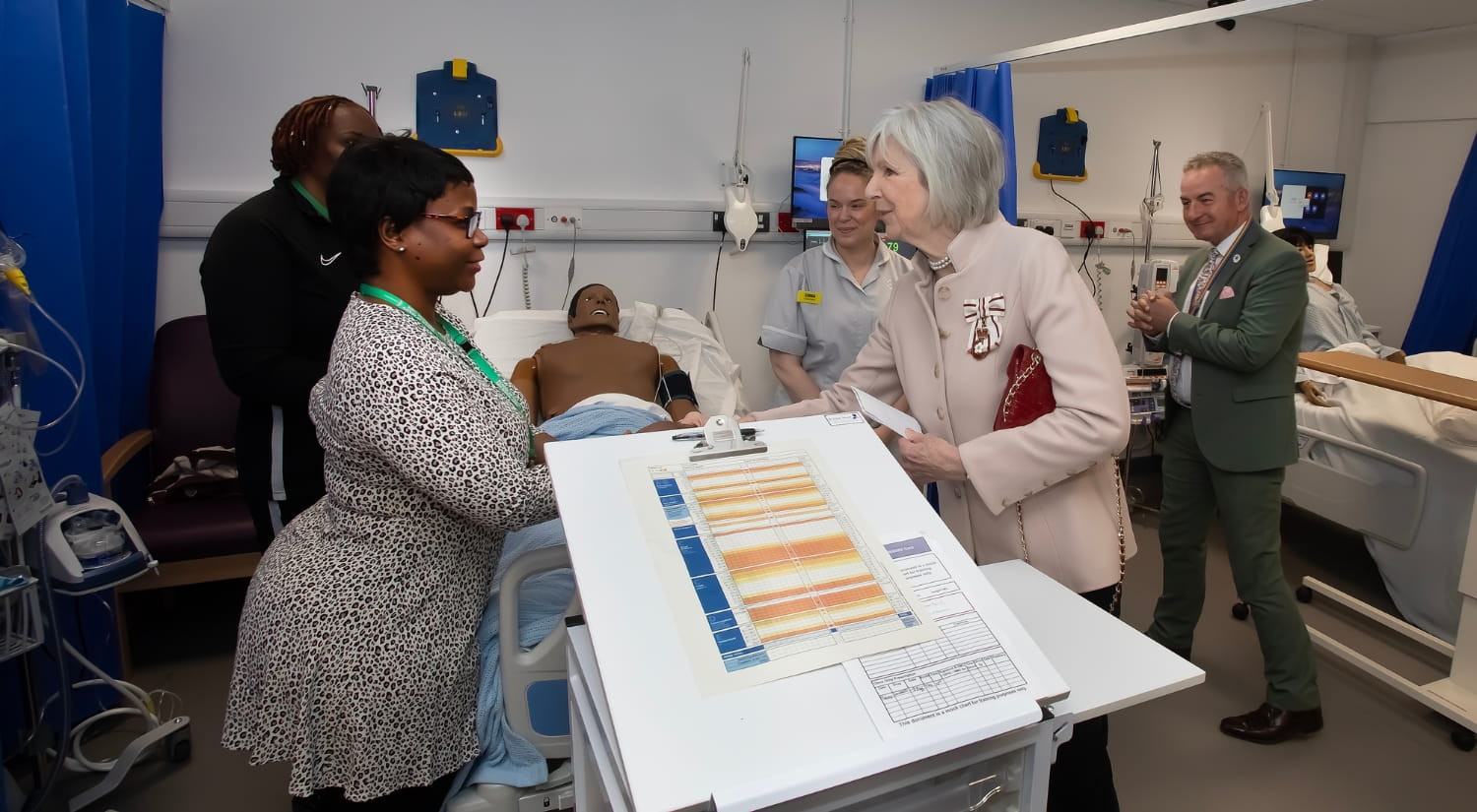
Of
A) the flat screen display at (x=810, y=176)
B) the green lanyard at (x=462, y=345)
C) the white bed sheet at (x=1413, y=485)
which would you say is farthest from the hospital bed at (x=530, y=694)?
the white bed sheet at (x=1413, y=485)

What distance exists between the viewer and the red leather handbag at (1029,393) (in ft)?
4.37

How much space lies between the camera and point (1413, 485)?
296 centimetres

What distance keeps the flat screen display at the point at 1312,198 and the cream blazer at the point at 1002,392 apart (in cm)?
449

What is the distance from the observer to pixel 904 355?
155cm

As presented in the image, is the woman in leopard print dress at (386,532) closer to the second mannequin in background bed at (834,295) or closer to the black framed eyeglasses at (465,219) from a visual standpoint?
the black framed eyeglasses at (465,219)

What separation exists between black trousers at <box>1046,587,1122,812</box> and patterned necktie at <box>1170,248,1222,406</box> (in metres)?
1.43

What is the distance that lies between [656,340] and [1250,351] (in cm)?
203

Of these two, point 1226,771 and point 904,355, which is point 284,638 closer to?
point 904,355

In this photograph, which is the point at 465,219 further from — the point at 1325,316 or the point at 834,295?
the point at 1325,316

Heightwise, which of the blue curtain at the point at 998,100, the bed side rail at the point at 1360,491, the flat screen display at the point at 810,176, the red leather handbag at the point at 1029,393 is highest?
the blue curtain at the point at 998,100

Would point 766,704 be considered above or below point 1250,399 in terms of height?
below

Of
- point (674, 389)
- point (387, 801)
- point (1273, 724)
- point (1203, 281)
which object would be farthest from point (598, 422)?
point (1273, 724)

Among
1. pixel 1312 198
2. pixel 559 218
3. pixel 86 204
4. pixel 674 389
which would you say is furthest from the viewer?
pixel 1312 198

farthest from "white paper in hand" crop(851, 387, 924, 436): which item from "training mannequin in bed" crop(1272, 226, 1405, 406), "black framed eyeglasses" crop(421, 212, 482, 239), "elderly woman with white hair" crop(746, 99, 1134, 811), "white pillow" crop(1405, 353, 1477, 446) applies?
"training mannequin in bed" crop(1272, 226, 1405, 406)
